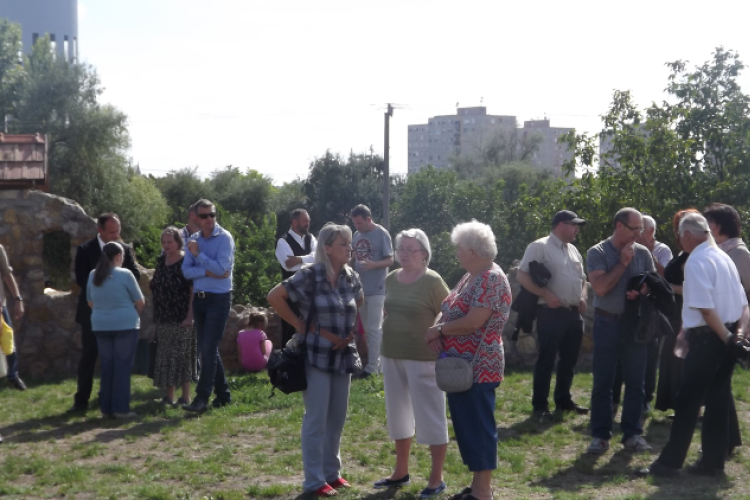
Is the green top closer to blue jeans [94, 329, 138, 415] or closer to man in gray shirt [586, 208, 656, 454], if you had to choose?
man in gray shirt [586, 208, 656, 454]

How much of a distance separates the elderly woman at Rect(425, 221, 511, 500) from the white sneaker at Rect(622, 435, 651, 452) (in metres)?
1.88

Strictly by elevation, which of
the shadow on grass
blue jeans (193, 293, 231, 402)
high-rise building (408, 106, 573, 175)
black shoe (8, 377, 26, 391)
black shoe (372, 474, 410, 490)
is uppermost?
high-rise building (408, 106, 573, 175)

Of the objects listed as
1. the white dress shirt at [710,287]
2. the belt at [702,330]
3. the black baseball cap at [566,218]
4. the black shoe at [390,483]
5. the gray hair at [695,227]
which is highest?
the black baseball cap at [566,218]

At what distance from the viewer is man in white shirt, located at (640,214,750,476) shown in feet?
17.4

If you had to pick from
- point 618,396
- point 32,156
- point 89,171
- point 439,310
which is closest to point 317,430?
point 439,310

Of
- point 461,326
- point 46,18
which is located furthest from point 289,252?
point 46,18

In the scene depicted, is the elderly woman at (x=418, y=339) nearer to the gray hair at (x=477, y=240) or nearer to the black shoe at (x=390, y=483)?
the black shoe at (x=390, y=483)

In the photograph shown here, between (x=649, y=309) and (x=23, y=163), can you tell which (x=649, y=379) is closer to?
(x=649, y=309)

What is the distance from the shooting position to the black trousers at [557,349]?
7344 millimetres

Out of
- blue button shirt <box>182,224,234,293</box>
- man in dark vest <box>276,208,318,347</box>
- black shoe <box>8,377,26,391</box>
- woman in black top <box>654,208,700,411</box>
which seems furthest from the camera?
man in dark vest <box>276,208,318,347</box>

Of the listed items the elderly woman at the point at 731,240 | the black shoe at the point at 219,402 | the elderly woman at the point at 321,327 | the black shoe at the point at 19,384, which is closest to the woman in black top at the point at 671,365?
the elderly woman at the point at 731,240

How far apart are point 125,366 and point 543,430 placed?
151 inches

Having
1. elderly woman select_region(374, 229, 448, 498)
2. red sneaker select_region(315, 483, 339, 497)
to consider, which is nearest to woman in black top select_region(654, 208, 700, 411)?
elderly woman select_region(374, 229, 448, 498)

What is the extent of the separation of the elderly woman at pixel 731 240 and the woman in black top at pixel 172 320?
4696mm
